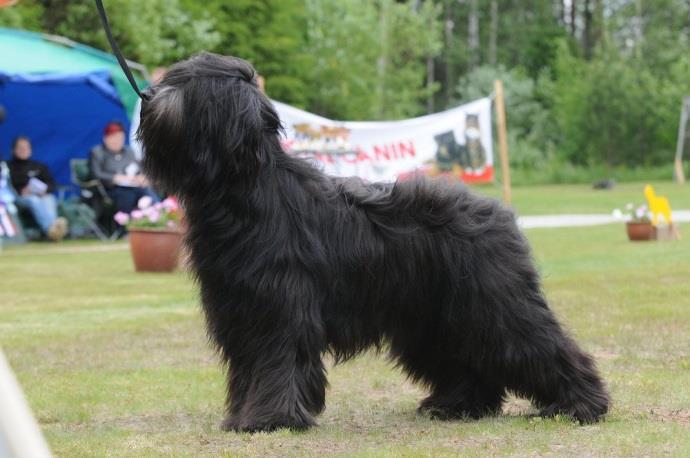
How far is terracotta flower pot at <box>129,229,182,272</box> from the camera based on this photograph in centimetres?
1288

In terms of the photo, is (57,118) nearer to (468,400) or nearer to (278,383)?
(468,400)

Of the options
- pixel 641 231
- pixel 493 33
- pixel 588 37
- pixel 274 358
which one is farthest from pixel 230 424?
pixel 588 37

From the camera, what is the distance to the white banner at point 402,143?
59.9 ft

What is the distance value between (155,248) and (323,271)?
8324mm

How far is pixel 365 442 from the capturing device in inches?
189

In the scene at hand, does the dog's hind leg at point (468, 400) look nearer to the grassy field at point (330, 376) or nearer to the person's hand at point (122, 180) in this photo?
the grassy field at point (330, 376)

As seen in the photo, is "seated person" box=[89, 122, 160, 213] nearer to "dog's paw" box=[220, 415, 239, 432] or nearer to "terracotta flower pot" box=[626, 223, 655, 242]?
"terracotta flower pot" box=[626, 223, 655, 242]

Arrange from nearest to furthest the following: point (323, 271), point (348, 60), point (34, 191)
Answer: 1. point (323, 271)
2. point (34, 191)
3. point (348, 60)

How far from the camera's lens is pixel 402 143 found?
19406mm

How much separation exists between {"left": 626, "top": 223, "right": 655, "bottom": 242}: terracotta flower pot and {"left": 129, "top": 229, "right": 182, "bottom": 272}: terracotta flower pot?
6.34 m

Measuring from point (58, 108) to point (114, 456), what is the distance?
55.3 feet

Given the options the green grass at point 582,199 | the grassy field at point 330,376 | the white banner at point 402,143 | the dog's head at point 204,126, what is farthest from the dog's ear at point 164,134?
the green grass at point 582,199

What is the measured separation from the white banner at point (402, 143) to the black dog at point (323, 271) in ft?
41.3

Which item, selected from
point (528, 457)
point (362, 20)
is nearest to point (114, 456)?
point (528, 457)
